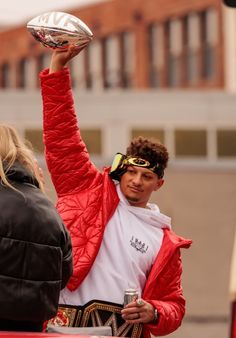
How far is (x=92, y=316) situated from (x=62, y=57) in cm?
125

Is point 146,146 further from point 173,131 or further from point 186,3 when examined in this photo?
point 186,3

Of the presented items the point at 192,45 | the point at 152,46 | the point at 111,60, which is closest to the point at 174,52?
the point at 192,45

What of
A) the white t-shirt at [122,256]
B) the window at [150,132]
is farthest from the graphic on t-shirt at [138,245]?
the window at [150,132]

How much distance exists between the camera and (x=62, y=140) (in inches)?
297

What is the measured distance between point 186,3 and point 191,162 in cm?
1863

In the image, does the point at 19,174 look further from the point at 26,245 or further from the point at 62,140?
the point at 62,140

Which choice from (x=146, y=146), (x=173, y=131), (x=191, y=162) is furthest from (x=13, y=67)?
(x=146, y=146)

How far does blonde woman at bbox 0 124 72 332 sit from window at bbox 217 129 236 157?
38780mm

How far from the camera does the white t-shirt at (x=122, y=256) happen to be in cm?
735

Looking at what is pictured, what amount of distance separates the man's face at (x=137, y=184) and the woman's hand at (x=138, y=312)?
53 cm

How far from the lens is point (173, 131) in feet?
151

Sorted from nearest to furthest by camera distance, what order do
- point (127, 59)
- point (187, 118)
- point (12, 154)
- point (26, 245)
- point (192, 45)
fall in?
point (26, 245)
point (12, 154)
point (187, 118)
point (192, 45)
point (127, 59)

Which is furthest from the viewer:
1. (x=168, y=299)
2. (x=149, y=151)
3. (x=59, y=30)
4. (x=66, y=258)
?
(x=149, y=151)

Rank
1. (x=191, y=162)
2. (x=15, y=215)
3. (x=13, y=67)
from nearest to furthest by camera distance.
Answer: (x=15, y=215) < (x=191, y=162) < (x=13, y=67)
